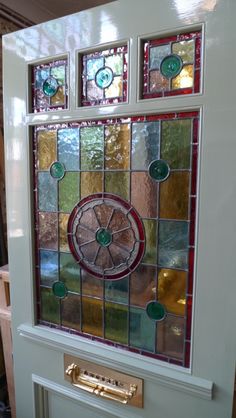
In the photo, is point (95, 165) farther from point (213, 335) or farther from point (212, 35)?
point (213, 335)

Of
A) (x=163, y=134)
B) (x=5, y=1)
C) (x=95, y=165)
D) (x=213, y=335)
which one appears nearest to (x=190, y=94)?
(x=163, y=134)

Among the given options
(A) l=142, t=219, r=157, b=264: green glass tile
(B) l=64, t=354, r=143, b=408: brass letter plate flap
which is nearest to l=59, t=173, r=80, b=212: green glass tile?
(A) l=142, t=219, r=157, b=264: green glass tile

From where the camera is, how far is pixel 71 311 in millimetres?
918

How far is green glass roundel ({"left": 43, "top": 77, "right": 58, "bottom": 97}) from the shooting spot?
85 cm

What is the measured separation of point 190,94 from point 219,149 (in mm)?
148

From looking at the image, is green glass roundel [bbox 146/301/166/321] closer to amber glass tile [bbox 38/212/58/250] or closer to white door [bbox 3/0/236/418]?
white door [bbox 3/0/236/418]

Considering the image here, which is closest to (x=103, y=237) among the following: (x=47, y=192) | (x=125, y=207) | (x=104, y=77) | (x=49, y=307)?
(x=125, y=207)

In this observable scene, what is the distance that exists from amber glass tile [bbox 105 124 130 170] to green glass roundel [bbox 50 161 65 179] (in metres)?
0.16

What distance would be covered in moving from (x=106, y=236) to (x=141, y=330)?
284 mm

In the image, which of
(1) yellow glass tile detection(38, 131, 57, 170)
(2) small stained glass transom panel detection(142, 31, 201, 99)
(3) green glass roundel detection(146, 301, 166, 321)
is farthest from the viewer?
(1) yellow glass tile detection(38, 131, 57, 170)

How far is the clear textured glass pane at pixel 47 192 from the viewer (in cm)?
89

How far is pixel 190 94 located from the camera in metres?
0.67

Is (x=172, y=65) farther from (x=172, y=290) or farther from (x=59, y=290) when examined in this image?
(x=59, y=290)

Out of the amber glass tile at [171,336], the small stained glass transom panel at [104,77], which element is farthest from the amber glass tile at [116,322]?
the small stained glass transom panel at [104,77]
